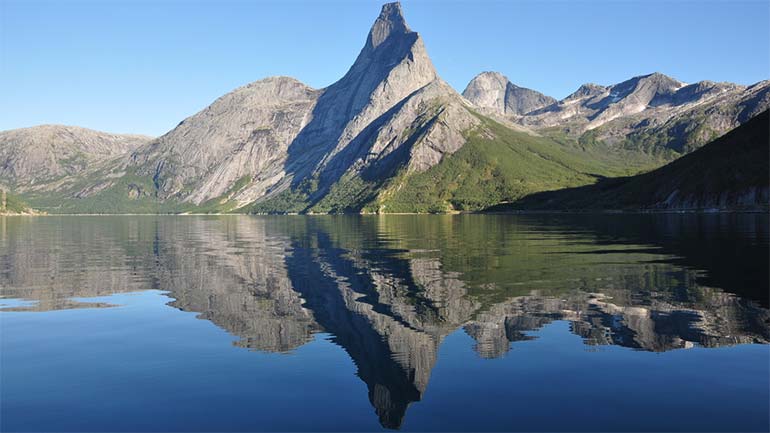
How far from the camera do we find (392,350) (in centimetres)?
2994

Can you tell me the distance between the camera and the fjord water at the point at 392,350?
2133 centimetres

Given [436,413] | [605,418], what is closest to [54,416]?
[436,413]

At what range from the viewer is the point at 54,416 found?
21312 millimetres

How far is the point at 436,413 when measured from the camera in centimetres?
2153

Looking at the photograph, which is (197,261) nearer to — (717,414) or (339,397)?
(339,397)

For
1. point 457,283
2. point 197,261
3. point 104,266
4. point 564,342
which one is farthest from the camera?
point 197,261

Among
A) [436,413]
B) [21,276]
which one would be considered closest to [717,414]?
[436,413]

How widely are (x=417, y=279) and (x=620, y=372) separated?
30.6 metres

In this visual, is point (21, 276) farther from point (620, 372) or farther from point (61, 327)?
point (620, 372)

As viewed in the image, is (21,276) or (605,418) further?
(21,276)

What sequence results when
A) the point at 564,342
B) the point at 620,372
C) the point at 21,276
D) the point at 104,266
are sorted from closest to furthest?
the point at 620,372, the point at 564,342, the point at 21,276, the point at 104,266

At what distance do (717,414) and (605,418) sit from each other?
4.28m

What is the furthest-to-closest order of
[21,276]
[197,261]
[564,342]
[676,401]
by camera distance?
1. [197,261]
2. [21,276]
3. [564,342]
4. [676,401]

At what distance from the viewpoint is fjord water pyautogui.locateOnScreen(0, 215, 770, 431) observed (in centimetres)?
2133
